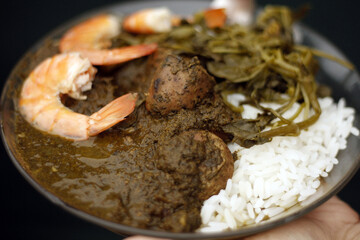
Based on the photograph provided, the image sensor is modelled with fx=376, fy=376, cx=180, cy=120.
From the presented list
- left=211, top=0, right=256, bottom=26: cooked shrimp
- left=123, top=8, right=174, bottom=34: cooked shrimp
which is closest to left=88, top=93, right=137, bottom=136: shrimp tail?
left=123, top=8, right=174, bottom=34: cooked shrimp

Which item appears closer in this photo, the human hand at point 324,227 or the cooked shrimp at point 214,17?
the human hand at point 324,227

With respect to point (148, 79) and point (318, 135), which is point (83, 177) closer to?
point (148, 79)

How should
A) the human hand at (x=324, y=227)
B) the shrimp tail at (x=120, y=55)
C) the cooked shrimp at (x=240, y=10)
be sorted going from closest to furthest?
the human hand at (x=324, y=227) → the shrimp tail at (x=120, y=55) → the cooked shrimp at (x=240, y=10)

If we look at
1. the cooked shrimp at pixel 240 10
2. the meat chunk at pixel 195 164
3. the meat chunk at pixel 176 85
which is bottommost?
the meat chunk at pixel 195 164

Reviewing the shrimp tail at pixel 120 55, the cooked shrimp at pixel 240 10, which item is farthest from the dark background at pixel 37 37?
the shrimp tail at pixel 120 55

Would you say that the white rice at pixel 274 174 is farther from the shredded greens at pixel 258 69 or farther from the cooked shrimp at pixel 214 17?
the cooked shrimp at pixel 214 17

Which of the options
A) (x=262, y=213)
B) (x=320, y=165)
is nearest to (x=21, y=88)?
(x=262, y=213)

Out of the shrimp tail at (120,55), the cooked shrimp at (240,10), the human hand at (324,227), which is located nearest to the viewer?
the human hand at (324,227)
